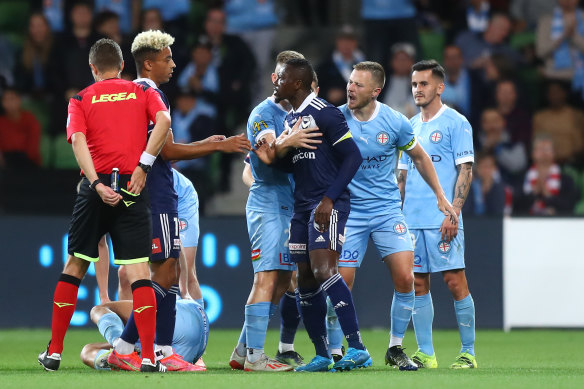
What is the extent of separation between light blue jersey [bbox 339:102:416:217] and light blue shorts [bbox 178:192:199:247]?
1720 mm

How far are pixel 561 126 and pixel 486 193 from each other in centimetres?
251

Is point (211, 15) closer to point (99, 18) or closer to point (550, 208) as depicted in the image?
point (99, 18)

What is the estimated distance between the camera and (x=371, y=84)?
820cm

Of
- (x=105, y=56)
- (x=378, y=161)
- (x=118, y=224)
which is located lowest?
(x=118, y=224)

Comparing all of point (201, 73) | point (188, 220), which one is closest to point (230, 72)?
point (201, 73)

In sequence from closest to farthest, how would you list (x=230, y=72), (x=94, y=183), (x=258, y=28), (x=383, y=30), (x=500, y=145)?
(x=94, y=183)
(x=500, y=145)
(x=230, y=72)
(x=383, y=30)
(x=258, y=28)

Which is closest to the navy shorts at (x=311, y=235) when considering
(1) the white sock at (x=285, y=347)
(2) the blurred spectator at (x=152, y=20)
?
(1) the white sock at (x=285, y=347)

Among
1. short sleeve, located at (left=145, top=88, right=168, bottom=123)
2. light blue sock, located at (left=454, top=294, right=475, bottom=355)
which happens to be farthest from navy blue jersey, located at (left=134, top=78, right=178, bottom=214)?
light blue sock, located at (left=454, top=294, right=475, bottom=355)

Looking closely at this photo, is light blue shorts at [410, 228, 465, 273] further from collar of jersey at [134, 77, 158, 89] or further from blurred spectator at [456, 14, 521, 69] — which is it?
blurred spectator at [456, 14, 521, 69]

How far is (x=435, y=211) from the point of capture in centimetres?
869

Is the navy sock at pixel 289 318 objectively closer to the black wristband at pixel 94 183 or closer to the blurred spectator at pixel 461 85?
the black wristband at pixel 94 183

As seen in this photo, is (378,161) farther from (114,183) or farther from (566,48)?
(566,48)

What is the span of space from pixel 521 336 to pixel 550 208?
2352 millimetres

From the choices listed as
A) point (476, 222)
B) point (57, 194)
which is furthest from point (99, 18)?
point (476, 222)
